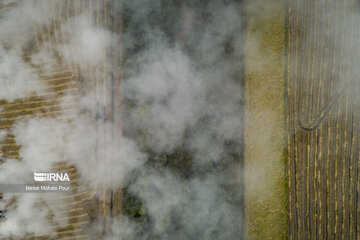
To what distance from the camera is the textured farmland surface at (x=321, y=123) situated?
4793 mm

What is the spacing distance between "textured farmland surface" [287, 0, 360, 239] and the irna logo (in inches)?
152

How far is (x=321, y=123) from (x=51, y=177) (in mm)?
4739

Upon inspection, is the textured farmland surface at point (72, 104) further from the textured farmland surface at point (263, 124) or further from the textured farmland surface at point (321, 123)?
the textured farmland surface at point (321, 123)

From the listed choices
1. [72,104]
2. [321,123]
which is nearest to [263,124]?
[321,123]

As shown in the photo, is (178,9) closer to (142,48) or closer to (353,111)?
(142,48)

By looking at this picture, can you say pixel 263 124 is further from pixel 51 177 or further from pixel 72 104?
pixel 51 177

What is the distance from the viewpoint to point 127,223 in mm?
4781

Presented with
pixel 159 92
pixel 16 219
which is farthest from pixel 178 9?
pixel 16 219

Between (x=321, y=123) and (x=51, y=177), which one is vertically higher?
(x=321, y=123)

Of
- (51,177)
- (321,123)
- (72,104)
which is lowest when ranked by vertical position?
(51,177)

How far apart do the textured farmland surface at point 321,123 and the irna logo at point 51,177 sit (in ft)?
12.6

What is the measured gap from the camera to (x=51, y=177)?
4.84 meters

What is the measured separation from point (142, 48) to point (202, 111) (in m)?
1.49

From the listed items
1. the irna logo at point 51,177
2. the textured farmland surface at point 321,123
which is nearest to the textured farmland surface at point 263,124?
the textured farmland surface at point 321,123
